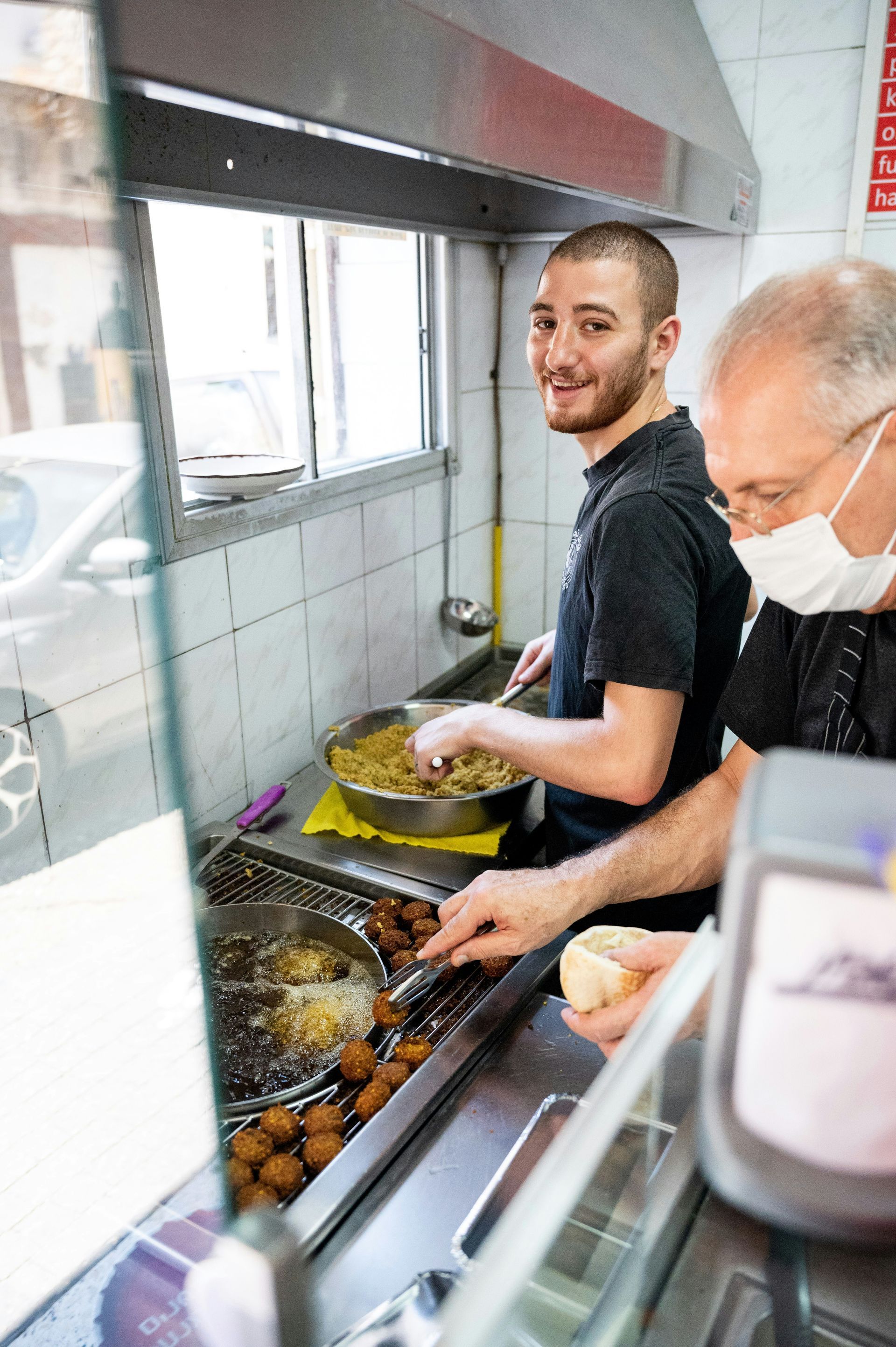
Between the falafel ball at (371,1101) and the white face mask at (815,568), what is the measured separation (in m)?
→ 0.66

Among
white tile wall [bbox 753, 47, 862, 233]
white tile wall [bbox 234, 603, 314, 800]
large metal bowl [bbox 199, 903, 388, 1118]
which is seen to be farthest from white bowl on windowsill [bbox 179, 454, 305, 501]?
white tile wall [bbox 753, 47, 862, 233]

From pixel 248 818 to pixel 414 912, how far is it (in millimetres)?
475

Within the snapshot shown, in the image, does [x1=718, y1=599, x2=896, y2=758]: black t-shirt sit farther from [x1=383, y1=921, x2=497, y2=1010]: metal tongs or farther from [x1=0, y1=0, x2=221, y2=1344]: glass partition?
[x1=0, y1=0, x2=221, y2=1344]: glass partition

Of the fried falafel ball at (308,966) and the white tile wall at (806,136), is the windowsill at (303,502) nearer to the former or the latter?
the fried falafel ball at (308,966)

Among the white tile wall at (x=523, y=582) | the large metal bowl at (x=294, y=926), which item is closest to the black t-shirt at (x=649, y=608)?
the large metal bowl at (x=294, y=926)

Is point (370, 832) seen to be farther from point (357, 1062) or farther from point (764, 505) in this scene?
point (764, 505)

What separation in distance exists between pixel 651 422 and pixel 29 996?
1208 millimetres

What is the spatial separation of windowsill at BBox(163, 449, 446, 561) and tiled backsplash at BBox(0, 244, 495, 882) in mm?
26

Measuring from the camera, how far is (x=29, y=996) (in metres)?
0.74

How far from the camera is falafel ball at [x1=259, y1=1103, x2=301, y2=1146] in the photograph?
0.94m

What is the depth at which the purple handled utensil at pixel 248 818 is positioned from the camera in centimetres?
163

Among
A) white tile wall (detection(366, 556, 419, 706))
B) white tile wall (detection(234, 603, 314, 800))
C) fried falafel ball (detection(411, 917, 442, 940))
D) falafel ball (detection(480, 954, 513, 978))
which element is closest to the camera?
falafel ball (detection(480, 954, 513, 978))

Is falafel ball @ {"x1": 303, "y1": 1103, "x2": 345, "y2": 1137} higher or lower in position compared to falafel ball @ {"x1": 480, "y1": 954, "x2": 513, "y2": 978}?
higher

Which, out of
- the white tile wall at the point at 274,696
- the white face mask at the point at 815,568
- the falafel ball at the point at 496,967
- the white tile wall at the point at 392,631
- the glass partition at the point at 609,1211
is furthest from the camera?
the white tile wall at the point at 392,631
